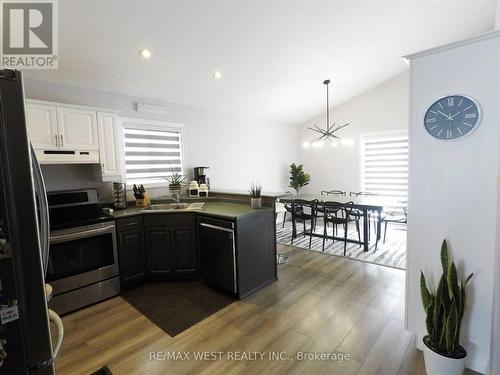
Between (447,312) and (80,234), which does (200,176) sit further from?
(447,312)

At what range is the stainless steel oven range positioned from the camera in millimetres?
2541

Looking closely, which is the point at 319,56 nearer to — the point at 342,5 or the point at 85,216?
the point at 342,5

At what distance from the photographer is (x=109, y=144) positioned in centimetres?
322

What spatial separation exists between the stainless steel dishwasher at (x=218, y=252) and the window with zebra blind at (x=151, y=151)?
1493mm

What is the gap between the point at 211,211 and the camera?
313cm

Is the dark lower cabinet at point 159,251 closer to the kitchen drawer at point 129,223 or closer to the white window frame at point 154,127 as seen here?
the kitchen drawer at point 129,223

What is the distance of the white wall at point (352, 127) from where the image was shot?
Result: 578 centimetres

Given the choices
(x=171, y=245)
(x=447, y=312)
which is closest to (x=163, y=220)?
(x=171, y=245)

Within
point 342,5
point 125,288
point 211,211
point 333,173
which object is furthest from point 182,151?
point 333,173

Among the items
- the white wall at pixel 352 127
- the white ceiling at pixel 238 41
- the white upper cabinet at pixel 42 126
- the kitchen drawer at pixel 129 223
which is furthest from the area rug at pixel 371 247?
the white upper cabinet at pixel 42 126

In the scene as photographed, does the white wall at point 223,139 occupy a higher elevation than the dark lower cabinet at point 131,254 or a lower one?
higher

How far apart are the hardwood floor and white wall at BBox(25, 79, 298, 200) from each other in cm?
200

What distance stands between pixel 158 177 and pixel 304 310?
9.70 feet

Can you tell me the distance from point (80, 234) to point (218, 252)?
1.44 m
